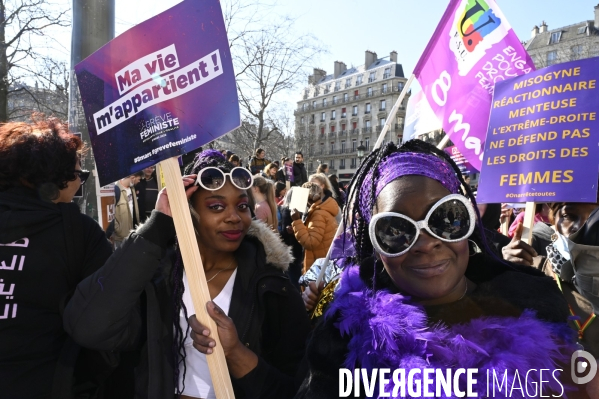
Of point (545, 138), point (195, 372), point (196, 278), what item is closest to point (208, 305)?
point (196, 278)

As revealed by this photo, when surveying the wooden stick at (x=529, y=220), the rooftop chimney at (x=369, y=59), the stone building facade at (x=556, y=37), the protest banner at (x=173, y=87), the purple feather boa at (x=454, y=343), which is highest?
the rooftop chimney at (x=369, y=59)

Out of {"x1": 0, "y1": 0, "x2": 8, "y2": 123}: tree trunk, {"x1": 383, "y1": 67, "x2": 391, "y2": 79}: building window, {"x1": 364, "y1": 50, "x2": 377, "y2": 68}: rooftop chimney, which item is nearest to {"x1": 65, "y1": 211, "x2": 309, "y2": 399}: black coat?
{"x1": 0, "y1": 0, "x2": 8, "y2": 123}: tree trunk

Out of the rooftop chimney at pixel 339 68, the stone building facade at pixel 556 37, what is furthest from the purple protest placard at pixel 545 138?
the rooftop chimney at pixel 339 68

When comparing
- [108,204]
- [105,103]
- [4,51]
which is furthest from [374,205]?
[4,51]

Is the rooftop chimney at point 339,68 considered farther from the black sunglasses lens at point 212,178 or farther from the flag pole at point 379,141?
the black sunglasses lens at point 212,178

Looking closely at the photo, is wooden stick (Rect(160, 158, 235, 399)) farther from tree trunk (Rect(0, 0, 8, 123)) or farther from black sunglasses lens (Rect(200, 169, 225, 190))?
tree trunk (Rect(0, 0, 8, 123))

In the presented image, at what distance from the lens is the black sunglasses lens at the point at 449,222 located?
4.17ft

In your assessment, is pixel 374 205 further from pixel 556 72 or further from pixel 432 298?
pixel 556 72

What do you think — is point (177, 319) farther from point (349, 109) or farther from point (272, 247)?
point (349, 109)

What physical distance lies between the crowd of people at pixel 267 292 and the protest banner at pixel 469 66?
2.69ft

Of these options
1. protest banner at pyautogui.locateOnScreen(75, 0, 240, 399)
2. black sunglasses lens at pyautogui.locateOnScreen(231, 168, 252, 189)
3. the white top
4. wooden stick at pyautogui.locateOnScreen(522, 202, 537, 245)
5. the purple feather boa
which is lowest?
the white top

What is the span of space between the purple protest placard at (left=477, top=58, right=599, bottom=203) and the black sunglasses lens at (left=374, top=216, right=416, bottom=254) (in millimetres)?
1153

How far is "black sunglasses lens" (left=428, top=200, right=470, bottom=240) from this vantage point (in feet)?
4.17

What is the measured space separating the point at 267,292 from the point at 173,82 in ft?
3.18
